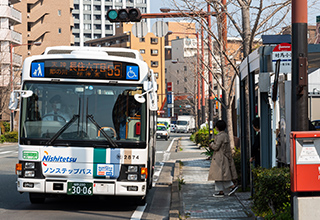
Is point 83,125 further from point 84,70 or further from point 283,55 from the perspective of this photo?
point 283,55

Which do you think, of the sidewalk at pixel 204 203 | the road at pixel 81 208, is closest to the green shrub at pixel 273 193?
the sidewalk at pixel 204 203

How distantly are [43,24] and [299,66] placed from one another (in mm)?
76918

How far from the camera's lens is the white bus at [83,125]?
9453mm

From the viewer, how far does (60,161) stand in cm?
947

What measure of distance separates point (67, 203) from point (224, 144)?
Result: 3.55m

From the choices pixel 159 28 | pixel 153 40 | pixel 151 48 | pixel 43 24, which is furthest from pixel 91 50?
pixel 151 48

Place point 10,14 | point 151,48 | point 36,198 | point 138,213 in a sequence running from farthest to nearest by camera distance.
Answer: point 151,48 → point 10,14 → point 36,198 → point 138,213

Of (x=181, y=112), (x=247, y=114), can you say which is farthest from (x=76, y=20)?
(x=247, y=114)

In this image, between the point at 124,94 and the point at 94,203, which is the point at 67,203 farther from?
the point at 124,94

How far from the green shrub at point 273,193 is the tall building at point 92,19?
128 m

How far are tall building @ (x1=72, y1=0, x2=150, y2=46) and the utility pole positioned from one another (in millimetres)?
128641

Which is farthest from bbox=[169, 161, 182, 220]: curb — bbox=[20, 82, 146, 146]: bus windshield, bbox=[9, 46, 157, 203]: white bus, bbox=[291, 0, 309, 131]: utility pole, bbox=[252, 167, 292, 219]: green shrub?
bbox=[291, 0, 309, 131]: utility pole

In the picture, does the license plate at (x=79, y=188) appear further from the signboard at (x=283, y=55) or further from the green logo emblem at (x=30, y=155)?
the signboard at (x=283, y=55)

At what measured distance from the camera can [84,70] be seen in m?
9.92
